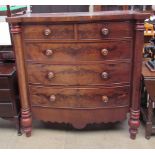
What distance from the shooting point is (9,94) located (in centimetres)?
177

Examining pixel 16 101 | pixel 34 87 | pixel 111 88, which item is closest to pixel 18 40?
pixel 34 87

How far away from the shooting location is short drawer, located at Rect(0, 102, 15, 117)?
1.81 meters

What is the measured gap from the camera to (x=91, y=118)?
179 centimetres

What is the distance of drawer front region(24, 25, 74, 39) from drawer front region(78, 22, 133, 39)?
7cm

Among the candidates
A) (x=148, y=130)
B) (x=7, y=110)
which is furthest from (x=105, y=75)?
(x=7, y=110)

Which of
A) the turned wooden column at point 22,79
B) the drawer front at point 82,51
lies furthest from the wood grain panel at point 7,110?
the drawer front at point 82,51

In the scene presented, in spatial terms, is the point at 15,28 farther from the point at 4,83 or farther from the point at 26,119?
the point at 26,119

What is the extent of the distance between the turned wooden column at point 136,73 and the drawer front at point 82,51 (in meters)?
0.05

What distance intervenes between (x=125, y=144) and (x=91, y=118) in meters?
0.34

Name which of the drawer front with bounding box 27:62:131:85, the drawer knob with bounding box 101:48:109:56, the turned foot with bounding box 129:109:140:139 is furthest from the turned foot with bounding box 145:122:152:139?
the drawer knob with bounding box 101:48:109:56

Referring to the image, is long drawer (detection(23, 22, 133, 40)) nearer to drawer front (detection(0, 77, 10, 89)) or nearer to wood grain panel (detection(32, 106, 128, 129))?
drawer front (detection(0, 77, 10, 89))

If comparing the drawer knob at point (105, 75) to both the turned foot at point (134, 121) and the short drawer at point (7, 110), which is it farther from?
the short drawer at point (7, 110)

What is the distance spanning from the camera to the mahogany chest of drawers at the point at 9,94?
1.73m
